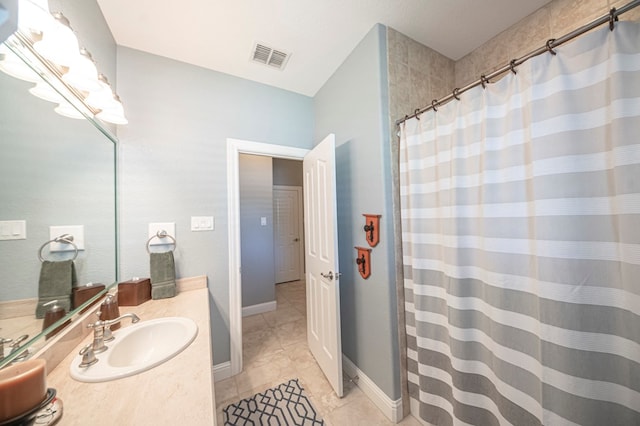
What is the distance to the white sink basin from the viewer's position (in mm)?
704

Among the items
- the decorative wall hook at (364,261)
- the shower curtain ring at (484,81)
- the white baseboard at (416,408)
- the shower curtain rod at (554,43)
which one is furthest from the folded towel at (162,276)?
the shower curtain ring at (484,81)

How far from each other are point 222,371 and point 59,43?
2.15m

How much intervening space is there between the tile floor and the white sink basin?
747 mm

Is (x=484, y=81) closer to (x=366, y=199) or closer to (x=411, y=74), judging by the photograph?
(x=411, y=74)

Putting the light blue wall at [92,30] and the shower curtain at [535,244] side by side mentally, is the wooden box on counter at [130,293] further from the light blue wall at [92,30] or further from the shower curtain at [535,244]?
the shower curtain at [535,244]

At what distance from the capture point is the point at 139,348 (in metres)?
1.00

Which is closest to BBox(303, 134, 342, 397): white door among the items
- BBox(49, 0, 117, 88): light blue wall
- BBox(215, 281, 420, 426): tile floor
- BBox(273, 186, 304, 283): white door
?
BBox(215, 281, 420, 426): tile floor

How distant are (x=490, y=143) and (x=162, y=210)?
2064 mm

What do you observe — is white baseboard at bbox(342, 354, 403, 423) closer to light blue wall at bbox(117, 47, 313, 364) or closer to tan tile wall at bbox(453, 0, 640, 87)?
light blue wall at bbox(117, 47, 313, 364)

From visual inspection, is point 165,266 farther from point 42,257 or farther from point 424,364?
point 424,364

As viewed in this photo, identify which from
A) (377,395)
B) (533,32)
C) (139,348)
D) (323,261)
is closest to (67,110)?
(139,348)

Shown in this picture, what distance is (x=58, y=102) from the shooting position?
33.5 inches

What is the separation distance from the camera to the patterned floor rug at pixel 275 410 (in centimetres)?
129

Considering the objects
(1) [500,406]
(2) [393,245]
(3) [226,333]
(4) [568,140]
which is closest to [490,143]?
(4) [568,140]
